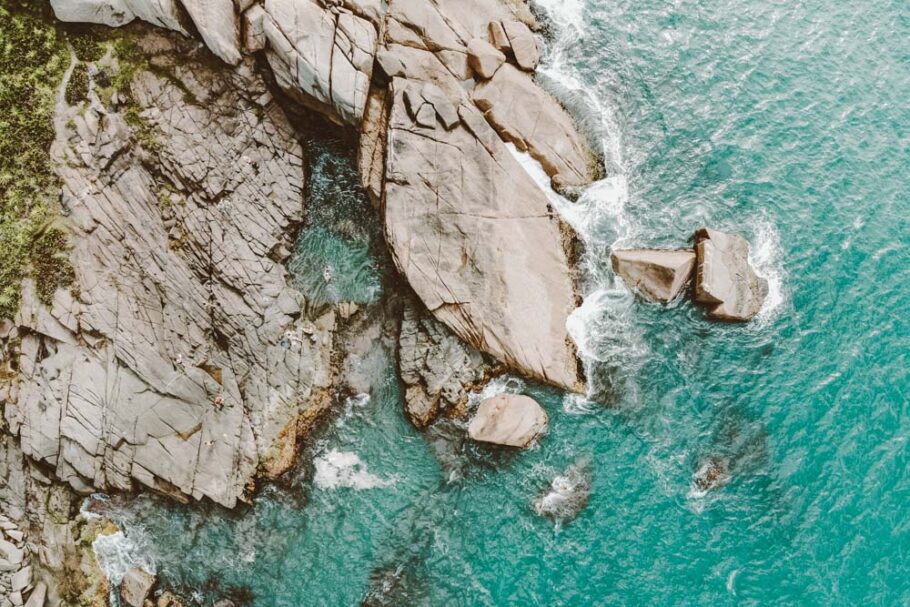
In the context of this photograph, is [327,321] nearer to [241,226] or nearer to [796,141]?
[241,226]

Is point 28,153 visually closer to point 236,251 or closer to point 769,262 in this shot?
point 236,251

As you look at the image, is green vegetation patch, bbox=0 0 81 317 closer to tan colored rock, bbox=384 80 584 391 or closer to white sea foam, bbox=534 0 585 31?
tan colored rock, bbox=384 80 584 391

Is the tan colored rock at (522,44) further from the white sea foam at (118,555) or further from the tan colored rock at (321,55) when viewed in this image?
Answer: the white sea foam at (118,555)

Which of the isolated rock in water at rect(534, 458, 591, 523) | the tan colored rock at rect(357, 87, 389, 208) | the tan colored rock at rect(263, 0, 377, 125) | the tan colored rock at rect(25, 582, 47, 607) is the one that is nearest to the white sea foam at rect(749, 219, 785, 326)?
the isolated rock in water at rect(534, 458, 591, 523)

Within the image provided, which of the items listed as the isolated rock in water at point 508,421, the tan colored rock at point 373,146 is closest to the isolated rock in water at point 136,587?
the isolated rock in water at point 508,421

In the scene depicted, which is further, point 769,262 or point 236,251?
point 769,262

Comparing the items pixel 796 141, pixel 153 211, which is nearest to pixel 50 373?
pixel 153 211

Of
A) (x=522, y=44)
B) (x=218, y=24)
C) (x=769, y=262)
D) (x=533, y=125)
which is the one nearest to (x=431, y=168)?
(x=533, y=125)
